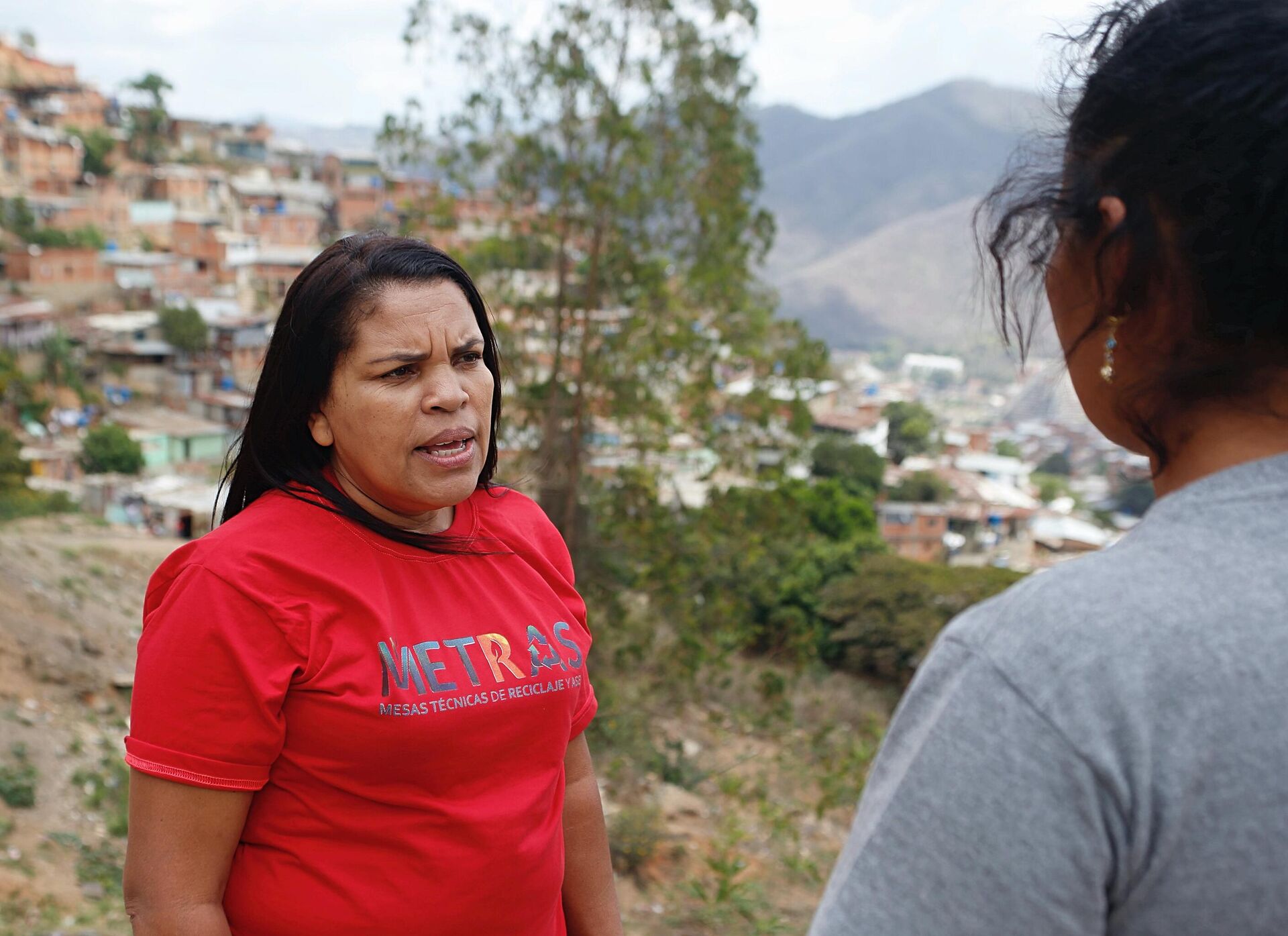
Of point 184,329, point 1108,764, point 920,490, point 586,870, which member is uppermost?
→ point 1108,764

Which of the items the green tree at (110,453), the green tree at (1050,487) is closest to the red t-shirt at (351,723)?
the green tree at (110,453)

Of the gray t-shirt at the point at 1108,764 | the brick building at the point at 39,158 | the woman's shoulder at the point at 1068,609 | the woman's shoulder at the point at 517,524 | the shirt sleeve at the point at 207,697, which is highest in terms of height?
the brick building at the point at 39,158

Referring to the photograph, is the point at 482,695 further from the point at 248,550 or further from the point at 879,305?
the point at 879,305

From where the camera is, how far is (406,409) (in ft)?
4.72

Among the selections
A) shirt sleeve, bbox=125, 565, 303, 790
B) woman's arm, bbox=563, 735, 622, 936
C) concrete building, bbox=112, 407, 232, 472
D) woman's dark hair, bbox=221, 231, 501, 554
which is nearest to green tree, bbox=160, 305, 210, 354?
concrete building, bbox=112, 407, 232, 472

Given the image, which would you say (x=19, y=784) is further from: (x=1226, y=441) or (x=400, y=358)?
(x=1226, y=441)

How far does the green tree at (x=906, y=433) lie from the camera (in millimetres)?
43188

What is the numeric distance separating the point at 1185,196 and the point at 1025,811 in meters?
0.39

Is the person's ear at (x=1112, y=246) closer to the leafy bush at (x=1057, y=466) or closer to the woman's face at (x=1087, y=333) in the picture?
the woman's face at (x=1087, y=333)

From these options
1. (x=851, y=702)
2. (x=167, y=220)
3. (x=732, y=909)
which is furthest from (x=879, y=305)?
(x=732, y=909)

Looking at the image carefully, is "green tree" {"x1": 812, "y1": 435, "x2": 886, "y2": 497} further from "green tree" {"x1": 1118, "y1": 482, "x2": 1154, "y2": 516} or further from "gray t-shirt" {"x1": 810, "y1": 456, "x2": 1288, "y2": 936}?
"gray t-shirt" {"x1": 810, "y1": 456, "x2": 1288, "y2": 936}

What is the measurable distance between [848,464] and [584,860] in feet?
100

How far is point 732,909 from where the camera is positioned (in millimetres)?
4414

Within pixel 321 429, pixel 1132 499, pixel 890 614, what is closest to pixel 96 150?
pixel 890 614
